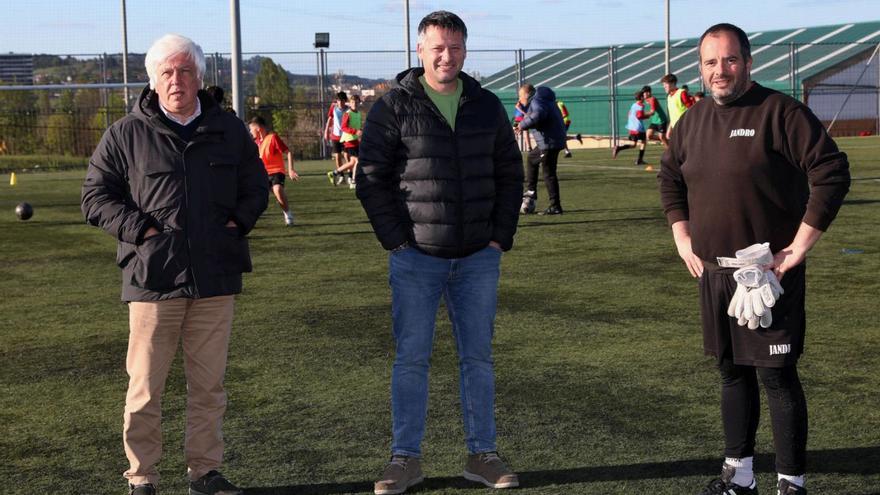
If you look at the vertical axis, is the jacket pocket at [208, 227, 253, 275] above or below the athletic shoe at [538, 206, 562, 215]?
above

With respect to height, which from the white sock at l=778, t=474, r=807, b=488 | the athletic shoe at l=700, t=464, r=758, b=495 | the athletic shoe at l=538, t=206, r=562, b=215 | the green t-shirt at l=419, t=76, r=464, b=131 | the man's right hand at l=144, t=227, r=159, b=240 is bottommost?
the athletic shoe at l=700, t=464, r=758, b=495

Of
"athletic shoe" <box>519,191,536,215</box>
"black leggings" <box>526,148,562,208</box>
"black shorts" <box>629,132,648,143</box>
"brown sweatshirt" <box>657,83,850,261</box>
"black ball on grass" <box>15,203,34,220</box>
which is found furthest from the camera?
"black shorts" <box>629,132,648,143</box>

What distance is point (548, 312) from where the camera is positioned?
9242 millimetres

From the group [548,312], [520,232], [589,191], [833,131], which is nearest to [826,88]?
[833,131]

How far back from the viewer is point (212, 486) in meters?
5.07

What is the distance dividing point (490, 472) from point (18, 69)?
35.7 meters

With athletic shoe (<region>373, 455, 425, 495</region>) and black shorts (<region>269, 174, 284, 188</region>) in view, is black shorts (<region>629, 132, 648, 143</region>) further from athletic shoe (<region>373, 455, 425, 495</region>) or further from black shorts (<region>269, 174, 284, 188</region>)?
athletic shoe (<region>373, 455, 425, 495</region>)

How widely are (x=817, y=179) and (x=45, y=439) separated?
3.83m

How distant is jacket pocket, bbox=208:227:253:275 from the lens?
4.92 meters

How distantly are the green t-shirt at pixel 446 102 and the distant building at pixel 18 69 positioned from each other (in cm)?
3420

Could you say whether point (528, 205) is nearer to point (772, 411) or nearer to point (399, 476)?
point (399, 476)

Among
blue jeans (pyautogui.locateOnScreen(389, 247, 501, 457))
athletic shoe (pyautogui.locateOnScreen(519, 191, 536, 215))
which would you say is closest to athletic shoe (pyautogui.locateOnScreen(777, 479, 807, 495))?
blue jeans (pyautogui.locateOnScreen(389, 247, 501, 457))

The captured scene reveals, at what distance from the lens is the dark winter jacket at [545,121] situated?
16.4 m

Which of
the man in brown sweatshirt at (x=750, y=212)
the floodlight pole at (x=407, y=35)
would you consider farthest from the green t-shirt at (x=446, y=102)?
the floodlight pole at (x=407, y=35)
